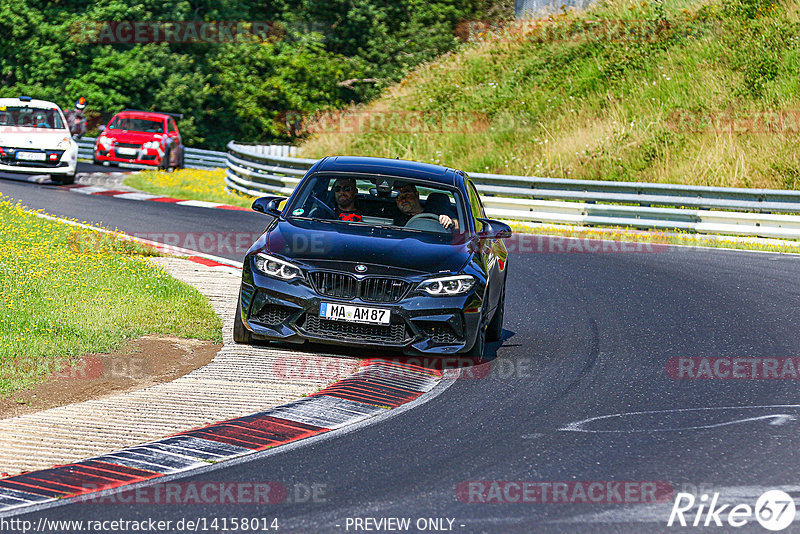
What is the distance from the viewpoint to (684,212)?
21359 millimetres

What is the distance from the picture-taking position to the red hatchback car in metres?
32.8

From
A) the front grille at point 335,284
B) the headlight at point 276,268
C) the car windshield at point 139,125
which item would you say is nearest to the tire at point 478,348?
the front grille at point 335,284

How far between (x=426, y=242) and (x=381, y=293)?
0.86m

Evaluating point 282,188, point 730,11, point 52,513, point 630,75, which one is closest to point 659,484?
point 52,513

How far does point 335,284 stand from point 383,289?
369mm

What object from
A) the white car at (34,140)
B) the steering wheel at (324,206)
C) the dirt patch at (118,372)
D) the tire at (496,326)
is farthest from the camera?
the white car at (34,140)

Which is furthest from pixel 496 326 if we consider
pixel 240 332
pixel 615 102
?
pixel 615 102

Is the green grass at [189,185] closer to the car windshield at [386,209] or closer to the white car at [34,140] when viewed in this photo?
the white car at [34,140]

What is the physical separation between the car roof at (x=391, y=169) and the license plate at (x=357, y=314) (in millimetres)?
1962

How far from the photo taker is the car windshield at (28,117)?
26266 mm

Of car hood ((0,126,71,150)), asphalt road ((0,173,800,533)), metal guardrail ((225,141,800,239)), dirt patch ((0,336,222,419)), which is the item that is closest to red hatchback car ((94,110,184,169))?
car hood ((0,126,71,150))

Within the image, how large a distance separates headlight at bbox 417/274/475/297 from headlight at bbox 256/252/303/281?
97 cm

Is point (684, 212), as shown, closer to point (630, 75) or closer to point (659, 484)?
point (630, 75)

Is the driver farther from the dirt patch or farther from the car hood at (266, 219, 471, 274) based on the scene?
the dirt patch
